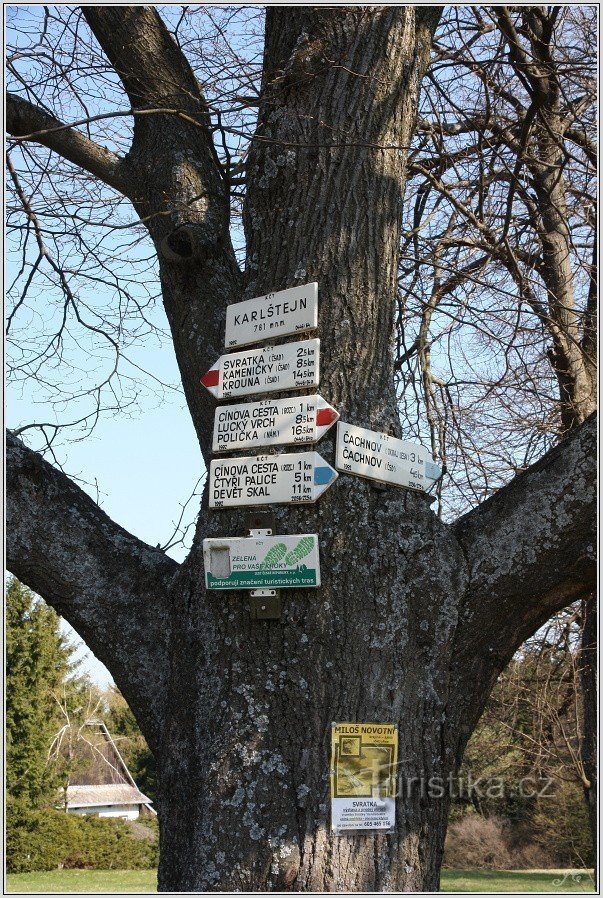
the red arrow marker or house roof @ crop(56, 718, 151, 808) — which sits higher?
the red arrow marker

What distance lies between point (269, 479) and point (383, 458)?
1.15ft

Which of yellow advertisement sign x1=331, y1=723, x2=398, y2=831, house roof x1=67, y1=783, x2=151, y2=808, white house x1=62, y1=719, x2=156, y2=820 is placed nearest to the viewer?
yellow advertisement sign x1=331, y1=723, x2=398, y2=831

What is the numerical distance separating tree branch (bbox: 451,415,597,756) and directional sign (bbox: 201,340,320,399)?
0.71 meters

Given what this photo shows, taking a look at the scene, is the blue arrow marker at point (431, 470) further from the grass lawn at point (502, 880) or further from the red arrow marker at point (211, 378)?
the grass lawn at point (502, 880)

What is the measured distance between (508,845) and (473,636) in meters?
18.6

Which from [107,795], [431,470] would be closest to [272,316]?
[431,470]

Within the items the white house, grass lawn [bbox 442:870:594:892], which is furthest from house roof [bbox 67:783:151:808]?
grass lawn [bbox 442:870:594:892]

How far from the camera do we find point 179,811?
2.52m

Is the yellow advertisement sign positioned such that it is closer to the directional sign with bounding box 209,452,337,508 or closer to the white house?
the directional sign with bounding box 209,452,337,508

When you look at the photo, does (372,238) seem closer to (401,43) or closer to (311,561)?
(401,43)

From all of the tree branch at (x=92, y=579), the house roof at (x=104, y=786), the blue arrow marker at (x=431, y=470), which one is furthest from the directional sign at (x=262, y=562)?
the house roof at (x=104, y=786)

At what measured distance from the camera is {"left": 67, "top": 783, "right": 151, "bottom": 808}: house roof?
100 ft

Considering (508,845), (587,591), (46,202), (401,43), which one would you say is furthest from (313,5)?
(508,845)

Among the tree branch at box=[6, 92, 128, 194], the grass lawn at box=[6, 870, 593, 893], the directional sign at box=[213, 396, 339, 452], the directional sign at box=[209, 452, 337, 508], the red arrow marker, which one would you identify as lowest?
the grass lawn at box=[6, 870, 593, 893]
